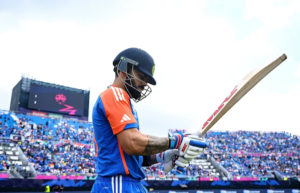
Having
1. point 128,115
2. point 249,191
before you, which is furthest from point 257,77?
point 249,191

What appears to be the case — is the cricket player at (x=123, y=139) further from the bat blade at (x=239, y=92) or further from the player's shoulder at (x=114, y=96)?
the bat blade at (x=239, y=92)

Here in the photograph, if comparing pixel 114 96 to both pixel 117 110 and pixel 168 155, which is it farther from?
pixel 168 155

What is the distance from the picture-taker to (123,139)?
265 centimetres

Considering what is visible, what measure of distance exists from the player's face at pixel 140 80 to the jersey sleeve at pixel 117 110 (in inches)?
15.6

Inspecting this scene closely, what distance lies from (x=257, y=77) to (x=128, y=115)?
90.1 inches

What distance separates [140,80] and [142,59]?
0.27 meters

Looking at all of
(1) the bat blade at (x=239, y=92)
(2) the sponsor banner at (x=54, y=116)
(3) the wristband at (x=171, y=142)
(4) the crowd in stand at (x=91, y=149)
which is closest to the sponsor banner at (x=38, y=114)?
(2) the sponsor banner at (x=54, y=116)

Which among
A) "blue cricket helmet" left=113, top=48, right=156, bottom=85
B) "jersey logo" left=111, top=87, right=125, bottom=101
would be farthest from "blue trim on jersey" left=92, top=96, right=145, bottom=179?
"blue cricket helmet" left=113, top=48, right=156, bottom=85

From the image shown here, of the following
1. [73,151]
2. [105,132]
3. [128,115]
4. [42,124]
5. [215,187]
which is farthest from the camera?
[42,124]

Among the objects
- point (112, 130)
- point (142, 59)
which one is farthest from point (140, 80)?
point (112, 130)

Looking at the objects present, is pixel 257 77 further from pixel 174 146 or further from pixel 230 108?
pixel 174 146

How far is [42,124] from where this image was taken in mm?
34031

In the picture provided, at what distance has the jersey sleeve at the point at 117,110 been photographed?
8.72ft

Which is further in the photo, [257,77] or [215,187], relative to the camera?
[215,187]
